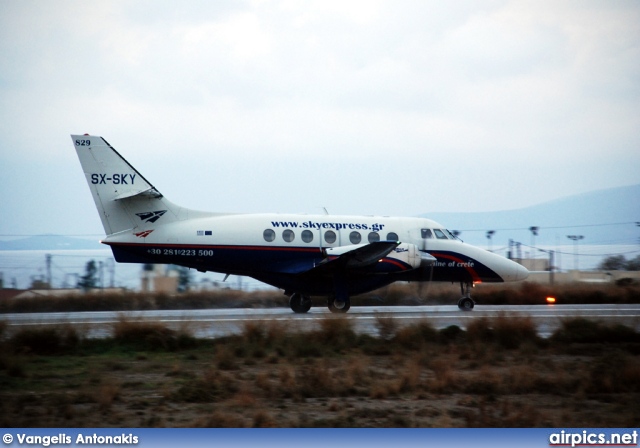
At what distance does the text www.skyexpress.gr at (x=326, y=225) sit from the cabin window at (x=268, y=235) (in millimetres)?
278

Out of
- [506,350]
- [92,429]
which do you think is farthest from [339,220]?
[92,429]

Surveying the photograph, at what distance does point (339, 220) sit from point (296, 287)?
2.77 metres

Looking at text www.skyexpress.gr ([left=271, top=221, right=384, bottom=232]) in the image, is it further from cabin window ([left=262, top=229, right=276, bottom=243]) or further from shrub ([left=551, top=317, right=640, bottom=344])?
shrub ([left=551, top=317, right=640, bottom=344])

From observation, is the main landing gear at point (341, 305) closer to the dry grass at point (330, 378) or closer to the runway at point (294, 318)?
the runway at point (294, 318)

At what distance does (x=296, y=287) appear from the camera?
24344 mm

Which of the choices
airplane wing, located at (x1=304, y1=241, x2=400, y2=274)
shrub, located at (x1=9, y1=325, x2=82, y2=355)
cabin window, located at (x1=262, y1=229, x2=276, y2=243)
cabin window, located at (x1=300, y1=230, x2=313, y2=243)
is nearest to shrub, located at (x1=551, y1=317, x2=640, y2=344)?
airplane wing, located at (x1=304, y1=241, x2=400, y2=274)

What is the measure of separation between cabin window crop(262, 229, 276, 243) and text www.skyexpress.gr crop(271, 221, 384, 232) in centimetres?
28

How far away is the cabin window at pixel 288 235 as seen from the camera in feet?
79.7

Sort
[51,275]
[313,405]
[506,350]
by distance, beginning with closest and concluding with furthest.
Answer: [313,405]
[506,350]
[51,275]

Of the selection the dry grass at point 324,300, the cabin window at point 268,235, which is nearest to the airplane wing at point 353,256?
the cabin window at point 268,235

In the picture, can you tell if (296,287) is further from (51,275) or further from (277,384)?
(277,384)

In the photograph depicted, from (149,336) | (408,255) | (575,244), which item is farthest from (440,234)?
(575,244)

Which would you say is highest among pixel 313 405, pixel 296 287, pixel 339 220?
pixel 339 220

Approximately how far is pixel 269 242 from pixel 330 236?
214 centimetres
